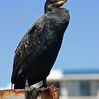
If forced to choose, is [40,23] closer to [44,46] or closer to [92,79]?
[44,46]

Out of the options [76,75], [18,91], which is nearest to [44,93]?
[18,91]

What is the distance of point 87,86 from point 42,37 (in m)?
42.7

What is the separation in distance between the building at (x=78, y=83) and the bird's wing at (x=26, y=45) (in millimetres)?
38935

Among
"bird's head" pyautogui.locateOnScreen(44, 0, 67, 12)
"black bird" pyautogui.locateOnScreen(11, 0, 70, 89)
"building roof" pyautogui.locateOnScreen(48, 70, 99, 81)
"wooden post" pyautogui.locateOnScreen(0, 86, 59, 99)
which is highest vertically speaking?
"building roof" pyautogui.locateOnScreen(48, 70, 99, 81)

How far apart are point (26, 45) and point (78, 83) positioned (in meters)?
41.9

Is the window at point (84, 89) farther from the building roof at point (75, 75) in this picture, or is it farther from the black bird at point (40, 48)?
the black bird at point (40, 48)

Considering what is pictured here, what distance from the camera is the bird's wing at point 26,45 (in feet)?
29.5

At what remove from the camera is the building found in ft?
162

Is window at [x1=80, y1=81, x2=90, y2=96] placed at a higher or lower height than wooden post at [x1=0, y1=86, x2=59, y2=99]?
higher

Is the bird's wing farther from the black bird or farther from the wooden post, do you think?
the wooden post

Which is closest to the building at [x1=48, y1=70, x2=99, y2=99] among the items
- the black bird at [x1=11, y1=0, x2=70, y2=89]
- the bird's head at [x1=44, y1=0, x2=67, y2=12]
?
the bird's head at [x1=44, y1=0, x2=67, y2=12]

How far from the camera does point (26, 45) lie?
909 cm

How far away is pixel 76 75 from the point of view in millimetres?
49875

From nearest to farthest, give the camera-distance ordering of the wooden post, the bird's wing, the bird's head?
the wooden post
the bird's wing
the bird's head
